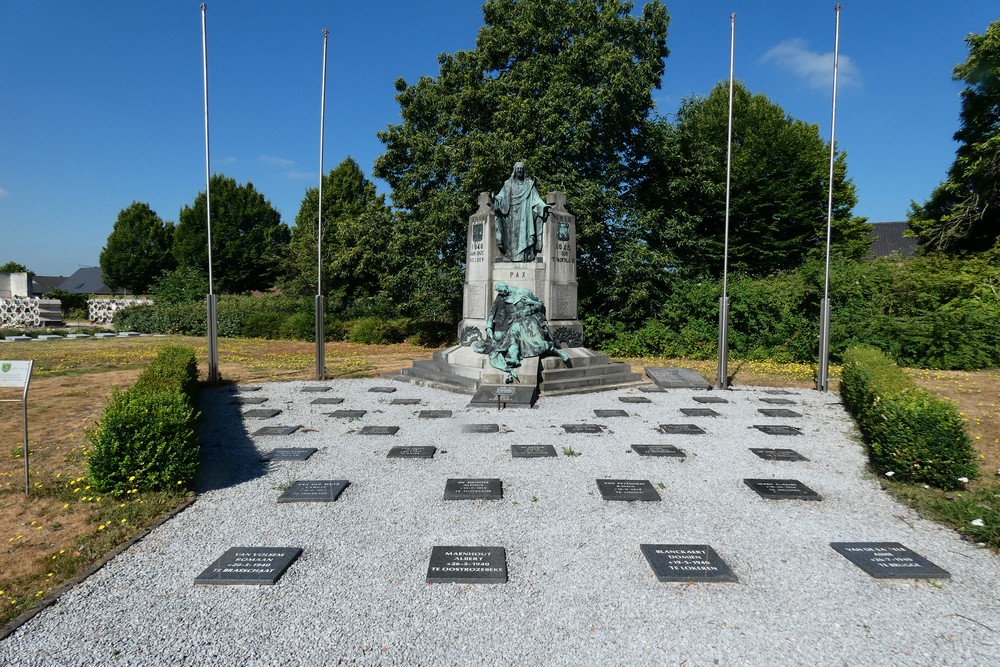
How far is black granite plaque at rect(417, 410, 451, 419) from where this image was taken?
861cm

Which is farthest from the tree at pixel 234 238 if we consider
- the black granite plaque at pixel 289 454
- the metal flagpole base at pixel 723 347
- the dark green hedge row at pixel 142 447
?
the dark green hedge row at pixel 142 447

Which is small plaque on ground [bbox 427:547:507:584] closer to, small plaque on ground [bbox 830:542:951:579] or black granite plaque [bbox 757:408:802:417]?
small plaque on ground [bbox 830:542:951:579]

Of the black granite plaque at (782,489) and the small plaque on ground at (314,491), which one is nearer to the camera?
the small plaque on ground at (314,491)

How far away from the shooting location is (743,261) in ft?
76.2

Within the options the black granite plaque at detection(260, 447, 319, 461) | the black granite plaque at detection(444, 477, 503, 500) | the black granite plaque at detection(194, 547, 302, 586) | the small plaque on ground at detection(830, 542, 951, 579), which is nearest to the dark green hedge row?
the black granite plaque at detection(260, 447, 319, 461)

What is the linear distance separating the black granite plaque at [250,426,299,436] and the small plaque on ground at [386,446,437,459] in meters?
1.92

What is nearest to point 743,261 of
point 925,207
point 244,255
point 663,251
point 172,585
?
point 663,251

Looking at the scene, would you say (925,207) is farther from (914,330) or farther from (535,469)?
(535,469)

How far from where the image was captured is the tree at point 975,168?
1911cm

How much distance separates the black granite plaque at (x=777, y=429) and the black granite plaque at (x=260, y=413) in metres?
7.65

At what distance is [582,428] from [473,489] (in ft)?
9.85

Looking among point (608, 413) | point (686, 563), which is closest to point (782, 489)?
point (686, 563)

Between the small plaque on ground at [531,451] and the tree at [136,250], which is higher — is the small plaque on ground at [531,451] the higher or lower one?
the lower one

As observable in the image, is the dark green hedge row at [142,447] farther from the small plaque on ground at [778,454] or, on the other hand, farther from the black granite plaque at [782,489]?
the small plaque on ground at [778,454]
